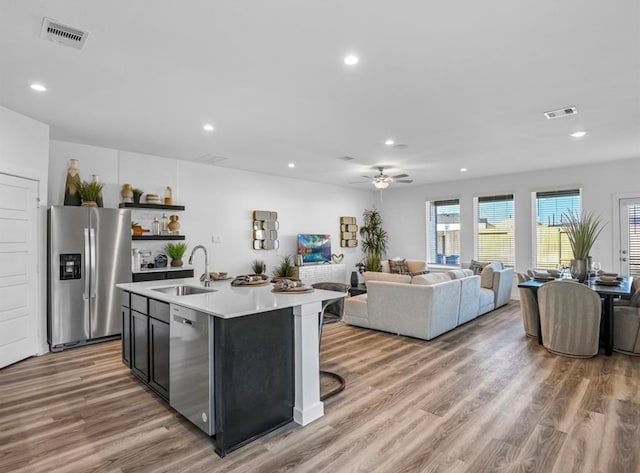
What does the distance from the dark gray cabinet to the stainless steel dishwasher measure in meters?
0.19

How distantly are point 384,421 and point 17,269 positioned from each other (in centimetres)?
420

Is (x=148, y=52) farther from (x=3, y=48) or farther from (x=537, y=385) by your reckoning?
(x=537, y=385)

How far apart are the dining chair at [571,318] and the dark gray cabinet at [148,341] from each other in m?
4.13

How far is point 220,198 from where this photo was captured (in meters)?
6.83

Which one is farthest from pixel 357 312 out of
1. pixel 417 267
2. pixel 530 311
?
pixel 417 267

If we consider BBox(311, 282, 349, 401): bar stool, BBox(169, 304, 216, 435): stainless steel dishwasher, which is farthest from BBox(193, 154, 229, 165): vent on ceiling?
BBox(169, 304, 216, 435): stainless steel dishwasher

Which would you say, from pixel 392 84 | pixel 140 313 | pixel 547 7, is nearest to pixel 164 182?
pixel 140 313

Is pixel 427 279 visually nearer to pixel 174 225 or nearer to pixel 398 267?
pixel 398 267

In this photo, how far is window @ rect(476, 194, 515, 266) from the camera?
795 cm

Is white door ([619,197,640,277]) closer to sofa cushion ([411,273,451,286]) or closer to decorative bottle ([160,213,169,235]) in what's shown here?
sofa cushion ([411,273,451,286])

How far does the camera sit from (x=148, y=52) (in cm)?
267

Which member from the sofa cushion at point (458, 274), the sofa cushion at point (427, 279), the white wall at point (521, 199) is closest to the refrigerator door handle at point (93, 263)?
the sofa cushion at point (427, 279)

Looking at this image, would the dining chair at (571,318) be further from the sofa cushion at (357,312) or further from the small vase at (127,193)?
the small vase at (127,193)

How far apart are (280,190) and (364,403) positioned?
5589mm
